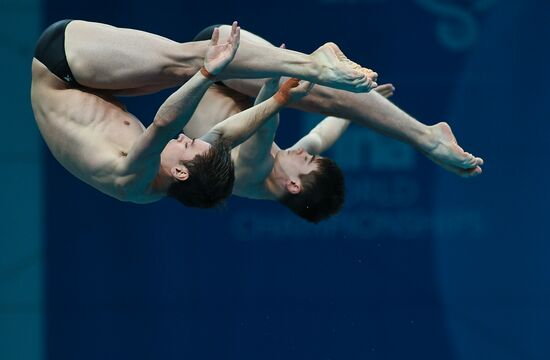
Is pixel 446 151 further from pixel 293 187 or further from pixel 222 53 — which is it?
pixel 222 53

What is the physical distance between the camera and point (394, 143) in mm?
7176

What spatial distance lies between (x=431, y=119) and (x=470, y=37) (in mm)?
Answer: 519

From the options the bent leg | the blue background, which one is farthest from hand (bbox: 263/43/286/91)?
the blue background

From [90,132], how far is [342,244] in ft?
7.72

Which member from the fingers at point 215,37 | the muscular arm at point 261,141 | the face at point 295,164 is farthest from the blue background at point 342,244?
the fingers at point 215,37

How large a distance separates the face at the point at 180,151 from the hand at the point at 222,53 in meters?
0.43

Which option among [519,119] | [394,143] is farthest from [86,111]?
[519,119]

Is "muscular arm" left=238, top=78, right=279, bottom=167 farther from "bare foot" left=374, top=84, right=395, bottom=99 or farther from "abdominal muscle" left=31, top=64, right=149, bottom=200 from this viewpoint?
"bare foot" left=374, top=84, right=395, bottom=99

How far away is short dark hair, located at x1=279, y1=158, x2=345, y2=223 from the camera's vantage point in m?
5.56

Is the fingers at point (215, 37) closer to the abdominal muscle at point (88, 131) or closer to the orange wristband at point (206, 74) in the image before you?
the orange wristband at point (206, 74)

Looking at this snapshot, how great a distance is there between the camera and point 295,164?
5578 mm

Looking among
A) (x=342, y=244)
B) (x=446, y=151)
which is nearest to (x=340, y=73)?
(x=446, y=151)

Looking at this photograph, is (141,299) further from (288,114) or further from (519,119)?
(519,119)

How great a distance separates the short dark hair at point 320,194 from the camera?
219 inches
